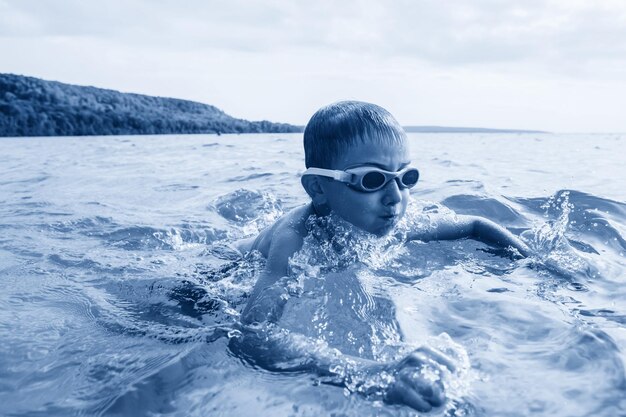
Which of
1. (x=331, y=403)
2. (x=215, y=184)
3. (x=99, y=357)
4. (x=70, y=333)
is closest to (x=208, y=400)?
(x=331, y=403)

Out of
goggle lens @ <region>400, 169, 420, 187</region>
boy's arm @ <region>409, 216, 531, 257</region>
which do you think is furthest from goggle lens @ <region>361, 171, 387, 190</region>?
boy's arm @ <region>409, 216, 531, 257</region>

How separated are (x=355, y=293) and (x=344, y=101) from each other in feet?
4.12

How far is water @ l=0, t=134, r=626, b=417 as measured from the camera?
6.56 feet

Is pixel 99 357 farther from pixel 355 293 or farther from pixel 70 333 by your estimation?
pixel 355 293

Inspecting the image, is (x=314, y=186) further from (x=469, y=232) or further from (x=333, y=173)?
(x=469, y=232)

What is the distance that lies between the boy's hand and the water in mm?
45

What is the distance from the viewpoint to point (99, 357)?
7.83 ft

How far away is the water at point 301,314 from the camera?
6.56ft

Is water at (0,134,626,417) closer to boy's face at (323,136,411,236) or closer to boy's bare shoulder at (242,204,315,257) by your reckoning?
boy's bare shoulder at (242,204,315,257)

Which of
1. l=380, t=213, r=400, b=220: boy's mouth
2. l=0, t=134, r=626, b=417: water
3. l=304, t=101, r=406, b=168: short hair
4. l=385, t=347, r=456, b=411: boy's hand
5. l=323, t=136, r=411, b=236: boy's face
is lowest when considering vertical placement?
l=0, t=134, r=626, b=417: water

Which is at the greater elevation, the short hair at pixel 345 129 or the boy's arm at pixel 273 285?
the short hair at pixel 345 129

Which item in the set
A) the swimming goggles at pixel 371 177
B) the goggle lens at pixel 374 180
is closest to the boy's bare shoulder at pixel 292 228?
the swimming goggles at pixel 371 177

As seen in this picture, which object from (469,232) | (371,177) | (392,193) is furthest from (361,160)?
(469,232)

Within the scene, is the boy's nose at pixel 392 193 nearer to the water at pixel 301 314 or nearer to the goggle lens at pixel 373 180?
the goggle lens at pixel 373 180
